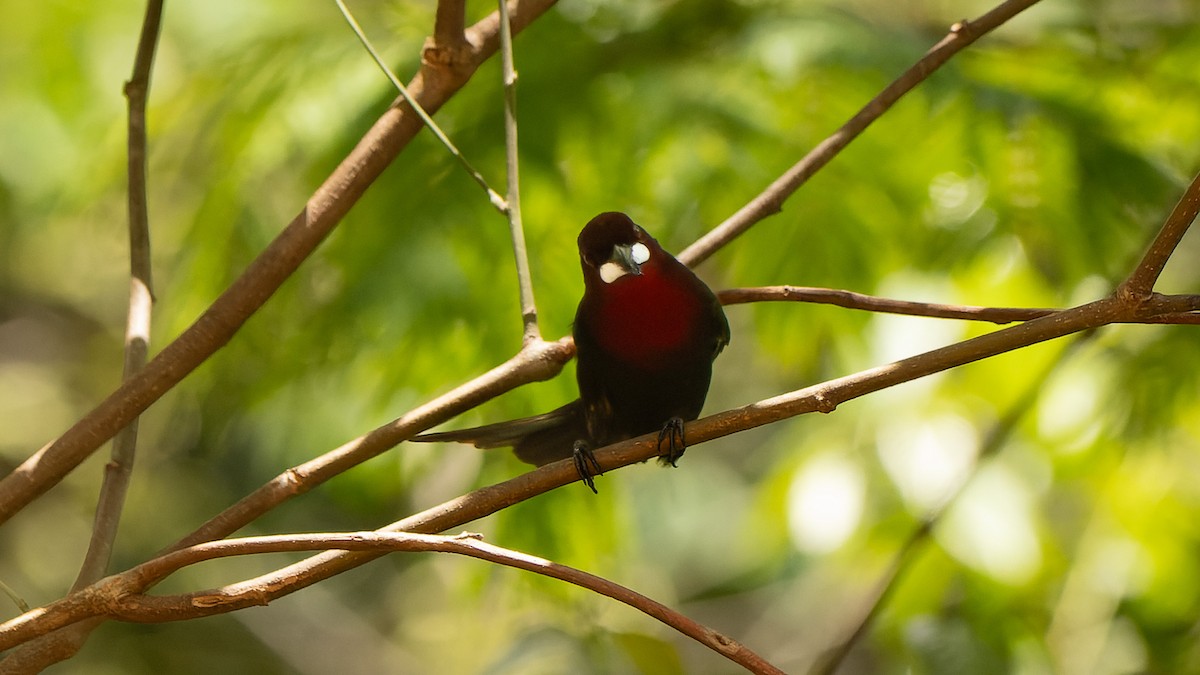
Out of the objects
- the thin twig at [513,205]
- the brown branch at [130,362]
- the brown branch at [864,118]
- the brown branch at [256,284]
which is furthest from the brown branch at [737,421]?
the brown branch at [864,118]

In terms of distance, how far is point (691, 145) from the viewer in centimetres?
251

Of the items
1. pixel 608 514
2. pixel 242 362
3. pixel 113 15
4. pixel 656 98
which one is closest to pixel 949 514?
pixel 608 514

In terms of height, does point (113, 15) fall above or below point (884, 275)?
above

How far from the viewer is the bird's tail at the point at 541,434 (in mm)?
2285

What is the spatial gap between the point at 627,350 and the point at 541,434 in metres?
0.27

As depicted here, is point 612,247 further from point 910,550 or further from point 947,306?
point 910,550

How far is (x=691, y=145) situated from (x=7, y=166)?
202 centimetres

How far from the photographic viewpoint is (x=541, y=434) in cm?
254

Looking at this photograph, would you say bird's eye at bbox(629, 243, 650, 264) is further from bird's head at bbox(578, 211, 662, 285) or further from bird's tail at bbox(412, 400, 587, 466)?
bird's tail at bbox(412, 400, 587, 466)

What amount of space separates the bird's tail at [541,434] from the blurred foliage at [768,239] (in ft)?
0.32

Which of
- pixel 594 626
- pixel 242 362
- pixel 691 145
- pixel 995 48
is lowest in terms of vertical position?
pixel 594 626

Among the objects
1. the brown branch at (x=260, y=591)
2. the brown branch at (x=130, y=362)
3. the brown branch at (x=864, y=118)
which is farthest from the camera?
the brown branch at (x=864, y=118)

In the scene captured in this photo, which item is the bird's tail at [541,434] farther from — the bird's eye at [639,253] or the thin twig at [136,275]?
the thin twig at [136,275]

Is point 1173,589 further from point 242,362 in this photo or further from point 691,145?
point 242,362
